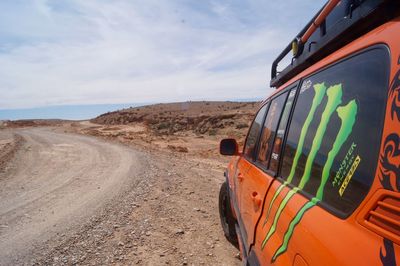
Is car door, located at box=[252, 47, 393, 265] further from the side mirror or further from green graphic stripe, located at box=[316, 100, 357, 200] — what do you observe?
the side mirror

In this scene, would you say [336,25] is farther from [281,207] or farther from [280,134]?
[281,207]

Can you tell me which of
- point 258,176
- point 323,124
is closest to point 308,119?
point 323,124

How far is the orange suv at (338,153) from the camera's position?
1.25 metres

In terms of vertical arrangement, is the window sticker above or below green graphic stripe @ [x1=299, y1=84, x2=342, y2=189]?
above

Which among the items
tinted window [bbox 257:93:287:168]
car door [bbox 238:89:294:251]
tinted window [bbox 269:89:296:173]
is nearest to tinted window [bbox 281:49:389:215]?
tinted window [bbox 269:89:296:173]

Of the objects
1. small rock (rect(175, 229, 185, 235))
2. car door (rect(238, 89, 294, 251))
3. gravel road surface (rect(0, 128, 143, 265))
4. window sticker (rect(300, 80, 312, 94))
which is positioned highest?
window sticker (rect(300, 80, 312, 94))

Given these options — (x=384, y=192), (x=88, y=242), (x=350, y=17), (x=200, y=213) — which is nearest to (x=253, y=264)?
(x=384, y=192)

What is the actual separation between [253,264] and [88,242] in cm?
379

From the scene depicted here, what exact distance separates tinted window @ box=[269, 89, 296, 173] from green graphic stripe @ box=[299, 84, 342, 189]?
58cm

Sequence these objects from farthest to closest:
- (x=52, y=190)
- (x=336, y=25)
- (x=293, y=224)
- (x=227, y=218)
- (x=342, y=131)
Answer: (x=52, y=190), (x=227, y=218), (x=336, y=25), (x=293, y=224), (x=342, y=131)

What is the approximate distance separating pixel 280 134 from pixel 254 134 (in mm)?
1293

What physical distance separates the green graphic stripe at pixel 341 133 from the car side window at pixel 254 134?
1.94m

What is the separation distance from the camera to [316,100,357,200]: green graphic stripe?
1592mm

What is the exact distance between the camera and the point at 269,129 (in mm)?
3182
